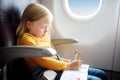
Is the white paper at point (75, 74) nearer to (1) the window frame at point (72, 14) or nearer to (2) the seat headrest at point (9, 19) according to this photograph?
(2) the seat headrest at point (9, 19)

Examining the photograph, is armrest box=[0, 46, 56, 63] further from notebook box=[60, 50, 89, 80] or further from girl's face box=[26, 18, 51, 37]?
girl's face box=[26, 18, 51, 37]

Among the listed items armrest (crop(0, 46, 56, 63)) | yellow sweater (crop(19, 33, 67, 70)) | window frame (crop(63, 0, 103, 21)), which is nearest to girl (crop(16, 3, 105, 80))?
yellow sweater (crop(19, 33, 67, 70))

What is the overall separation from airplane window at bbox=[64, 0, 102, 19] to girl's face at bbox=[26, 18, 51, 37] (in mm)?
607

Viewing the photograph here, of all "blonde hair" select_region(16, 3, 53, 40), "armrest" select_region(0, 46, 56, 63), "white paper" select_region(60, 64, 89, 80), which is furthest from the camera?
"blonde hair" select_region(16, 3, 53, 40)

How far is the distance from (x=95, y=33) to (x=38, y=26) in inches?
28.9

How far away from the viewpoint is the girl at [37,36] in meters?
1.07

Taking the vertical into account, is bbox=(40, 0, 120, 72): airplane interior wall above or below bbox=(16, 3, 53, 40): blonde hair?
below

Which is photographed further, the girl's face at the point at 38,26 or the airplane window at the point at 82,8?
the airplane window at the point at 82,8

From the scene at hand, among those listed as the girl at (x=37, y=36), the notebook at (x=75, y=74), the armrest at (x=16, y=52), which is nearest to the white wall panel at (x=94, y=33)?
the girl at (x=37, y=36)

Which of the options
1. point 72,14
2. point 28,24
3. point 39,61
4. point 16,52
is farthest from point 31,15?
point 72,14

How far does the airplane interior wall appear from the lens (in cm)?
166

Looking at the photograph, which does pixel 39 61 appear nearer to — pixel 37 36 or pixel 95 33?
pixel 37 36

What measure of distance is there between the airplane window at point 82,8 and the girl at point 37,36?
1.94ft

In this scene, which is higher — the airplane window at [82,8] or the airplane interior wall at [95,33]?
the airplane window at [82,8]
